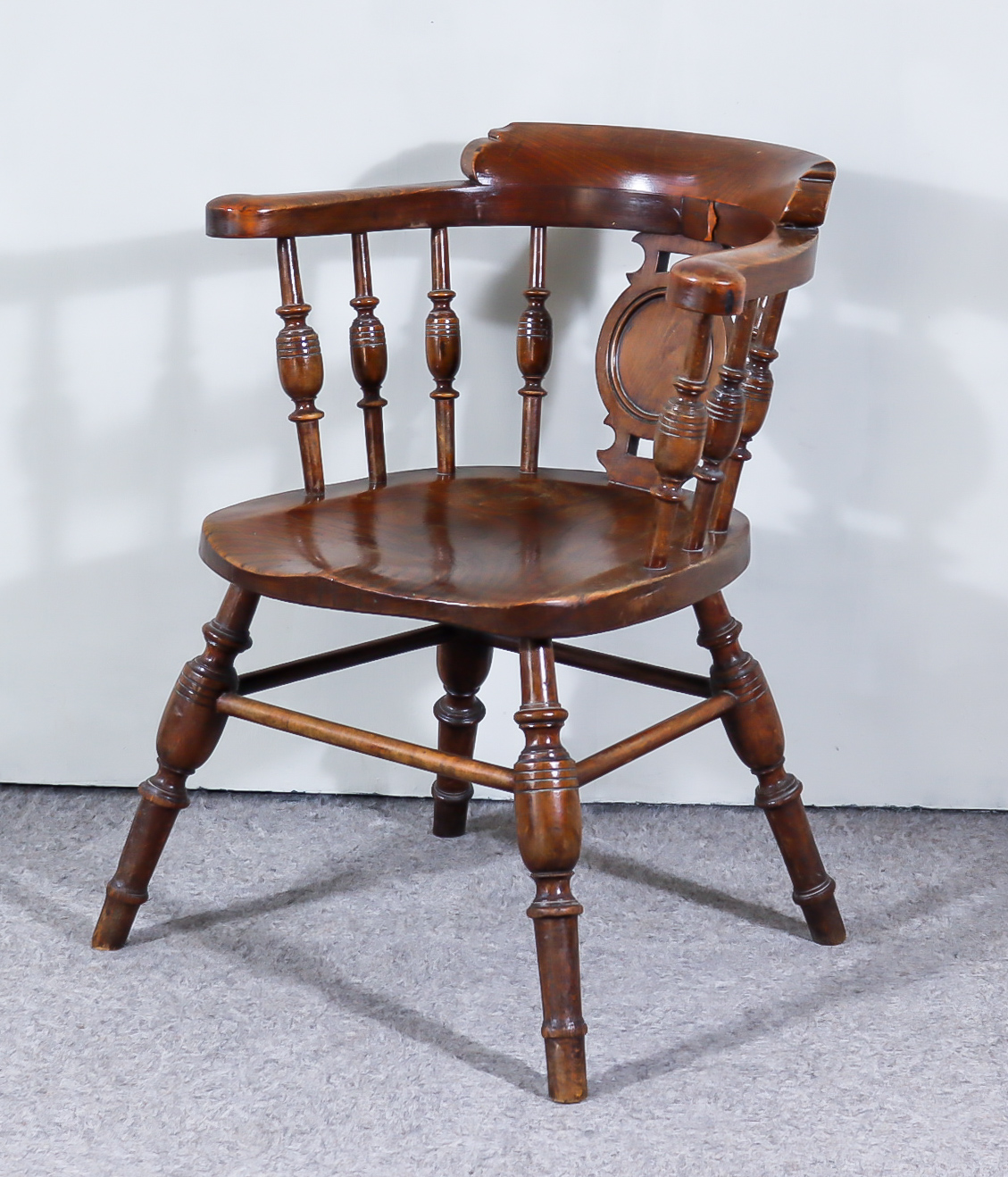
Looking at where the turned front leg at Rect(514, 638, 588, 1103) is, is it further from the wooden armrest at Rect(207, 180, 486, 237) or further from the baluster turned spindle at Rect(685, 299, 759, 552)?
the wooden armrest at Rect(207, 180, 486, 237)

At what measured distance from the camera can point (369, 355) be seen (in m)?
1.21

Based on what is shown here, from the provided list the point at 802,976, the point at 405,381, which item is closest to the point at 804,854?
the point at 802,976

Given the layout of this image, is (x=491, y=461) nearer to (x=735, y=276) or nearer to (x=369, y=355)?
(x=369, y=355)

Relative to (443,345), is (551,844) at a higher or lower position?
lower

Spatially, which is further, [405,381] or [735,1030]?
[405,381]

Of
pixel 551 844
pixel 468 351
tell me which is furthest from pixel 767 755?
pixel 468 351

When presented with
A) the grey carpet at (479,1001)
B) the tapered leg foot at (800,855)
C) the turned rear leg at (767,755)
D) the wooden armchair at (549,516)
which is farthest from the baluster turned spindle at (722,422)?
the grey carpet at (479,1001)

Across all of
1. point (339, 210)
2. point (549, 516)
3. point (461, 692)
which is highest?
point (339, 210)

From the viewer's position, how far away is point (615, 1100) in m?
1.04

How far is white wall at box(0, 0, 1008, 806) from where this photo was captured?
1.34 meters

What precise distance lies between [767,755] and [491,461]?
0.47 m

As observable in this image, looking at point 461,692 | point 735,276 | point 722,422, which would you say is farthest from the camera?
point 461,692

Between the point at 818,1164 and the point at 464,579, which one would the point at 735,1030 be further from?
the point at 464,579

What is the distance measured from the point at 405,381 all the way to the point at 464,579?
1.67 feet
